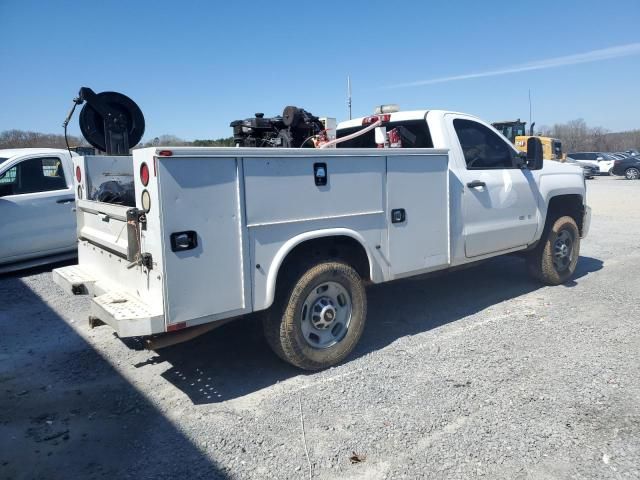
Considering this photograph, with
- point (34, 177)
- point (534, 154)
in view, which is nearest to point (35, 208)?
point (34, 177)

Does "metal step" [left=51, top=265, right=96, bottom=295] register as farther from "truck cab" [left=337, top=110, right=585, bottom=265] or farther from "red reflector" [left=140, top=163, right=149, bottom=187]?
"truck cab" [left=337, top=110, right=585, bottom=265]

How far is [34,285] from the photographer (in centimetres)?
730

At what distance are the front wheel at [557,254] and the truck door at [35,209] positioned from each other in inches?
269

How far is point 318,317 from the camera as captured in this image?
4305 mm

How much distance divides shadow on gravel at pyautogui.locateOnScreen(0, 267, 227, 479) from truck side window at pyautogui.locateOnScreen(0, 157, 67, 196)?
3511 mm

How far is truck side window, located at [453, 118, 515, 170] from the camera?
5504mm

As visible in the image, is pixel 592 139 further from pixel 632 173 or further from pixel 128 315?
pixel 128 315

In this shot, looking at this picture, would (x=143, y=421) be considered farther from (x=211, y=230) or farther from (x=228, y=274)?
(x=211, y=230)

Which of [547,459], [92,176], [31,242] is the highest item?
[92,176]

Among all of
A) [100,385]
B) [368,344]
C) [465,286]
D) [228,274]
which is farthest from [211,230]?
[465,286]

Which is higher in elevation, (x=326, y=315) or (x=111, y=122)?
(x=111, y=122)

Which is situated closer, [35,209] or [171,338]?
[171,338]

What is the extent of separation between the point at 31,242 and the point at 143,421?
5451 mm

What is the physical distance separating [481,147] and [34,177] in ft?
21.8
